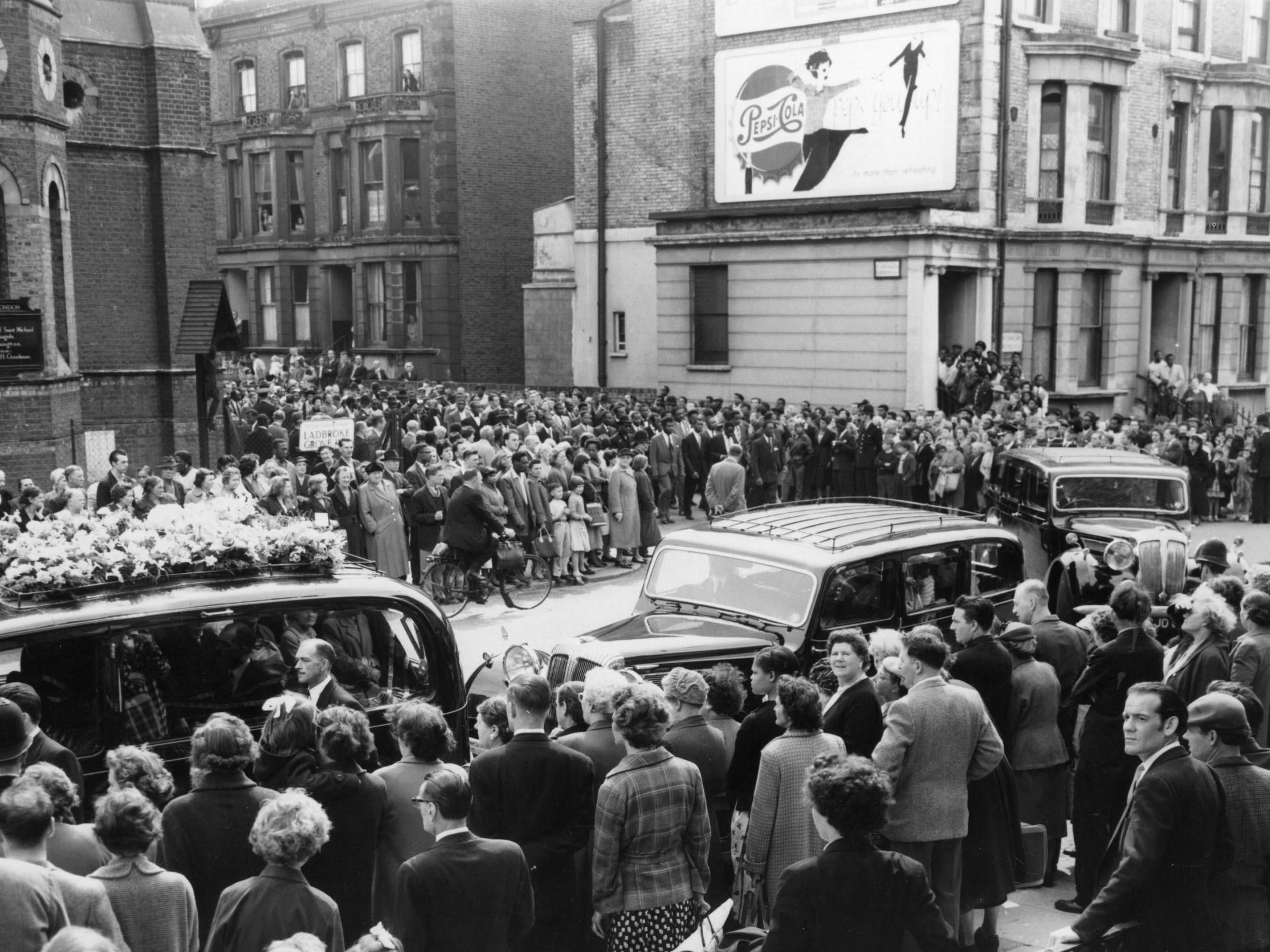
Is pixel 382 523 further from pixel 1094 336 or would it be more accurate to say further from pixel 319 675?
pixel 1094 336

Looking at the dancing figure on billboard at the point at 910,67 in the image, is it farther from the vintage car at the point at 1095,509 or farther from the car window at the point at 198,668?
the car window at the point at 198,668

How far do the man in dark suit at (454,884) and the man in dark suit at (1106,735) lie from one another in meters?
4.10

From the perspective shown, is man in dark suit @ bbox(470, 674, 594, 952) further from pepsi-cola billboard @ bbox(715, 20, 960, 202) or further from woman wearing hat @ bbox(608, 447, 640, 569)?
pepsi-cola billboard @ bbox(715, 20, 960, 202)

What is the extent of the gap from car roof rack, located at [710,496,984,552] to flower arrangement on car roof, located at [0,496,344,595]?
356cm

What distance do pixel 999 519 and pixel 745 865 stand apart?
11408 mm

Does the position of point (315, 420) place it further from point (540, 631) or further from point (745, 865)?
point (745, 865)

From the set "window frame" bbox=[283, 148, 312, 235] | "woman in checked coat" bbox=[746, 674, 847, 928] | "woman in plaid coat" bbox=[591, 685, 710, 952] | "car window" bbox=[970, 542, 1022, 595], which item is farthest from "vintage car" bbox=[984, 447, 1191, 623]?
"window frame" bbox=[283, 148, 312, 235]

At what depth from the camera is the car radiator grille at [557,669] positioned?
9281mm

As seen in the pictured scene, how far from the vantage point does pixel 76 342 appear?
21891 mm

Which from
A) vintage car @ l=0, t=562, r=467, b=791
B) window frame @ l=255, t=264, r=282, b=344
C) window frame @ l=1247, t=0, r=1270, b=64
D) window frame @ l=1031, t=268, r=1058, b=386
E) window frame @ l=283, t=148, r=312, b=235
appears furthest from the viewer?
window frame @ l=255, t=264, r=282, b=344

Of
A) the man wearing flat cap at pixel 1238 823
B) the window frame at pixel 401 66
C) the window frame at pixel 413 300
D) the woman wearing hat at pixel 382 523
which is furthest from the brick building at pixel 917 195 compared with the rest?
the man wearing flat cap at pixel 1238 823

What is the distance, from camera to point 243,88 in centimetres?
4766

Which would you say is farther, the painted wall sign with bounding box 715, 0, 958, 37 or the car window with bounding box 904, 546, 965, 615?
the painted wall sign with bounding box 715, 0, 958, 37

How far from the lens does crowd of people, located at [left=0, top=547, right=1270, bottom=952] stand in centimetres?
473
